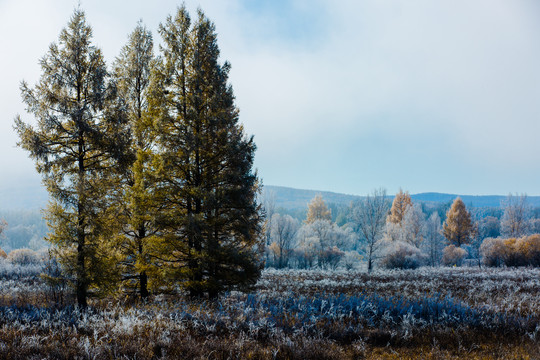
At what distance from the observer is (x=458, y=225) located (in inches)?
1970

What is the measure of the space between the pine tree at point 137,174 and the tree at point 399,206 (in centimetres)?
5149

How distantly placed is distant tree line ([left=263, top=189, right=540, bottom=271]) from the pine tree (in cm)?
2344

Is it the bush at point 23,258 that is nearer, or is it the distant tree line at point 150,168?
the distant tree line at point 150,168

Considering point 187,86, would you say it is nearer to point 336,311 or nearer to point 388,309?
point 336,311

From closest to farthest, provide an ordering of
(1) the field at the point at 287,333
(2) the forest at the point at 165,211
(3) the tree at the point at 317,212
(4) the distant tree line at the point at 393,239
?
(1) the field at the point at 287,333
(2) the forest at the point at 165,211
(4) the distant tree line at the point at 393,239
(3) the tree at the point at 317,212

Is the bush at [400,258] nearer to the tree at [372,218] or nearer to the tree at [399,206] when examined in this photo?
the tree at [372,218]

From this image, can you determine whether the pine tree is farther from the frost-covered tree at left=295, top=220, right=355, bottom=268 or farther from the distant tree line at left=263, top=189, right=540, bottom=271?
the frost-covered tree at left=295, top=220, right=355, bottom=268

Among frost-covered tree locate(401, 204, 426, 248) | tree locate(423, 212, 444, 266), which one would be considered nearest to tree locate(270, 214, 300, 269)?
frost-covered tree locate(401, 204, 426, 248)

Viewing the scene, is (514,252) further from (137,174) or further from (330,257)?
(137,174)

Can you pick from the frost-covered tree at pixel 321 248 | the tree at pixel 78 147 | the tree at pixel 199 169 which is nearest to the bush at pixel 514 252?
the frost-covered tree at pixel 321 248

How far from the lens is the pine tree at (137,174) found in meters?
10.6

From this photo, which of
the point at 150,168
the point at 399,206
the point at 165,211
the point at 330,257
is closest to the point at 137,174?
the point at 150,168

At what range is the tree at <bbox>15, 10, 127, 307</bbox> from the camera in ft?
31.8

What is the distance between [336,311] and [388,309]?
1.45m
